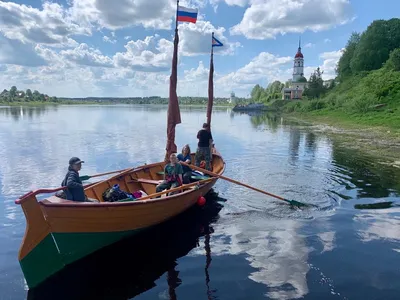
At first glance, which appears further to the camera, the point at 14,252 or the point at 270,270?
the point at 14,252

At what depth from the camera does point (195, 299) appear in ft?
23.5

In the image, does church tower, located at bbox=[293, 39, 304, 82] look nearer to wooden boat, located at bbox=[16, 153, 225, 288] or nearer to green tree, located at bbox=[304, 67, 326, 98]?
green tree, located at bbox=[304, 67, 326, 98]

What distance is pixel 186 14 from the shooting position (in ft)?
44.7

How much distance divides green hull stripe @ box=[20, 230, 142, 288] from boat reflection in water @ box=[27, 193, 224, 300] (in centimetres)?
26

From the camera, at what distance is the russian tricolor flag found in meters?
13.6

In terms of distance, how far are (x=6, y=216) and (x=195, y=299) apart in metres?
8.44

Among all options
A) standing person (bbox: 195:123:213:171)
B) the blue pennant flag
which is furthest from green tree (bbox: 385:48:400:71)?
standing person (bbox: 195:123:213:171)

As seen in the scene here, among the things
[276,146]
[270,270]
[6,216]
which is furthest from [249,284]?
[276,146]

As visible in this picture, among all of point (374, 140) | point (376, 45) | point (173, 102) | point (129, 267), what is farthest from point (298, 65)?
point (129, 267)

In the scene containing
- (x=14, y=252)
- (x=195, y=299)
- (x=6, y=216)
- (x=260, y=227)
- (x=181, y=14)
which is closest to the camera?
Result: (x=195, y=299)

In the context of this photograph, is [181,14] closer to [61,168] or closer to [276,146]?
[61,168]

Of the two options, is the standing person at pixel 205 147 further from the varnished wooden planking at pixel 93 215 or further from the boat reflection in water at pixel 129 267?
the boat reflection in water at pixel 129 267

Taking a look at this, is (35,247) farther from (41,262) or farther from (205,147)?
(205,147)

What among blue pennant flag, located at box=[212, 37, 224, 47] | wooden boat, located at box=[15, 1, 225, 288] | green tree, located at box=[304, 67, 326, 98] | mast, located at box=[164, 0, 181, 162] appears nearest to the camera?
wooden boat, located at box=[15, 1, 225, 288]
